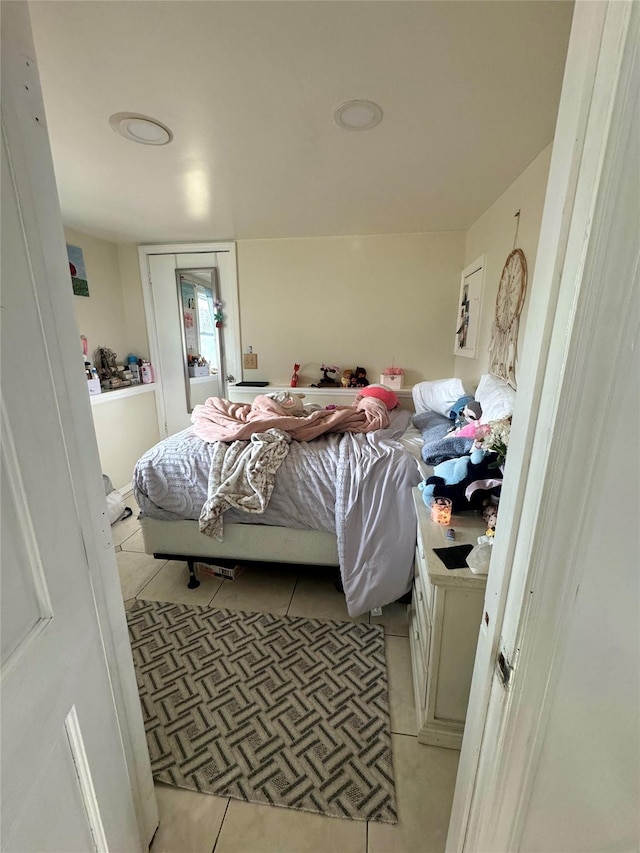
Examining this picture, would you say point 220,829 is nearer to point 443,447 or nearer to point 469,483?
point 469,483

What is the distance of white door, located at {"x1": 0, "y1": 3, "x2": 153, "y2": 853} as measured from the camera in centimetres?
50

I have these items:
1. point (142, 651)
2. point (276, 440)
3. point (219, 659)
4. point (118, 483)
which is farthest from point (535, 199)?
point (118, 483)

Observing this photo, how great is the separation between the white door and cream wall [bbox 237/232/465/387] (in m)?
3.06

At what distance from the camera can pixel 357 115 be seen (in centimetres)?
150

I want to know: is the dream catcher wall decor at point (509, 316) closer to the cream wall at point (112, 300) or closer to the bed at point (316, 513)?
the bed at point (316, 513)

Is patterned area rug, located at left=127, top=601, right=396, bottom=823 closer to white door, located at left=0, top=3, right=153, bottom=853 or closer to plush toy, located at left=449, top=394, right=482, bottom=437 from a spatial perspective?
white door, located at left=0, top=3, right=153, bottom=853

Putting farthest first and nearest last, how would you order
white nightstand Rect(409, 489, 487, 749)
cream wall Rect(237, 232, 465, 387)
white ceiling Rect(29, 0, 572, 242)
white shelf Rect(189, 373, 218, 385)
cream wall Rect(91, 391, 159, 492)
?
1. white shelf Rect(189, 373, 218, 385)
2. cream wall Rect(237, 232, 465, 387)
3. cream wall Rect(91, 391, 159, 492)
4. white nightstand Rect(409, 489, 487, 749)
5. white ceiling Rect(29, 0, 572, 242)

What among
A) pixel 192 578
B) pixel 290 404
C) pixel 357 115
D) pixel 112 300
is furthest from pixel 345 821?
pixel 112 300

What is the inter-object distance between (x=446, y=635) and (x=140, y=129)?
238 centimetres

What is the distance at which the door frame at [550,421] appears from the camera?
0.42 meters

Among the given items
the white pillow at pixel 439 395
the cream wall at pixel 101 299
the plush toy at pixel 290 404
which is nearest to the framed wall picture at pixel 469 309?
the white pillow at pixel 439 395

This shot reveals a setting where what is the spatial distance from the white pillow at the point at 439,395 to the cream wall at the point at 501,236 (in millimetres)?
235

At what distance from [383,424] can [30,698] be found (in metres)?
2.10

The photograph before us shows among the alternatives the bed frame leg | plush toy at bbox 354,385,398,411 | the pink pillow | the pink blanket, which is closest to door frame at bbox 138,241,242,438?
the pink blanket
